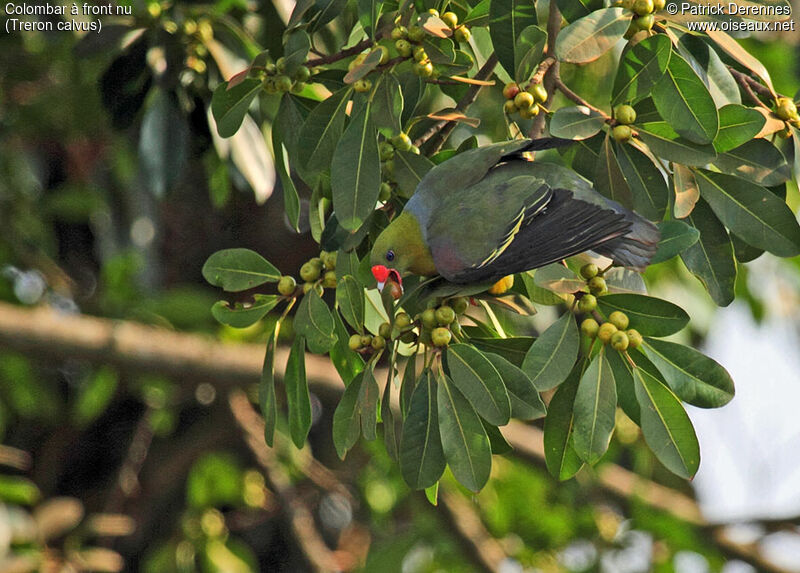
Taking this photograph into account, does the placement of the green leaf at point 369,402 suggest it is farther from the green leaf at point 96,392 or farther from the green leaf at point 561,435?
the green leaf at point 96,392

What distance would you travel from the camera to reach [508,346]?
1.16 meters

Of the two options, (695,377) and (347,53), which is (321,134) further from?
(695,377)

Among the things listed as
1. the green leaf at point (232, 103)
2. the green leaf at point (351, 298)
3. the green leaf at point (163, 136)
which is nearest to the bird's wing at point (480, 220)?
the green leaf at point (351, 298)

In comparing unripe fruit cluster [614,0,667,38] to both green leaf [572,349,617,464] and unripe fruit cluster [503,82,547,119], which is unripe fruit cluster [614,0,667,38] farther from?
green leaf [572,349,617,464]

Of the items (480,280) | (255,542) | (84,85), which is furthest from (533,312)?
(255,542)

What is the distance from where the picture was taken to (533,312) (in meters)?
1.20

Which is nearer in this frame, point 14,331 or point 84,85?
point 14,331

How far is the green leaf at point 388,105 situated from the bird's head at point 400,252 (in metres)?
0.11

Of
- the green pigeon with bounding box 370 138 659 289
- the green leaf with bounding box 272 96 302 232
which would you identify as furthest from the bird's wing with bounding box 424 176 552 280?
the green leaf with bounding box 272 96 302 232

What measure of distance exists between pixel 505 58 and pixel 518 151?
122mm

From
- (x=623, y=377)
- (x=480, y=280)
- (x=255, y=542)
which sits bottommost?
(x=255, y=542)

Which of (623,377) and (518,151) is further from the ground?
(518,151)

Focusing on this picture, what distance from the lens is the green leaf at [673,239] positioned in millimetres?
1099

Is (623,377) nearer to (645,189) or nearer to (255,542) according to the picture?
(645,189)
